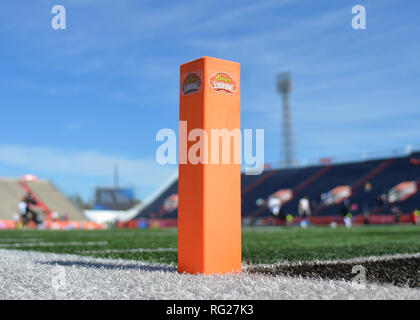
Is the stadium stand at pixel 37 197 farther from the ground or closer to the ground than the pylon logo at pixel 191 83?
closer to the ground

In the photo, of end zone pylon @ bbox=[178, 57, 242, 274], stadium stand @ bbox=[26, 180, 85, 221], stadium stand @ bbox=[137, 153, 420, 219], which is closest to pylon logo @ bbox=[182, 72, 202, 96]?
end zone pylon @ bbox=[178, 57, 242, 274]

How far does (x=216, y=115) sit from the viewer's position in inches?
167

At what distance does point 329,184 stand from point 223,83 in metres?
34.6

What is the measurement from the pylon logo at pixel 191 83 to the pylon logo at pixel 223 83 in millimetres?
112

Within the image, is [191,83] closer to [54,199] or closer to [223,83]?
[223,83]

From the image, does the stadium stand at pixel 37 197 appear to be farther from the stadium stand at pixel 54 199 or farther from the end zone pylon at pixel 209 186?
the end zone pylon at pixel 209 186

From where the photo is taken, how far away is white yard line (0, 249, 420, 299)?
306 cm

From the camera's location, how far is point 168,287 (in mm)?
3395

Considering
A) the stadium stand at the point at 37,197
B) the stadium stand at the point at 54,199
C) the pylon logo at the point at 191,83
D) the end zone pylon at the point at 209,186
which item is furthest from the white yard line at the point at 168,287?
the stadium stand at the point at 54,199

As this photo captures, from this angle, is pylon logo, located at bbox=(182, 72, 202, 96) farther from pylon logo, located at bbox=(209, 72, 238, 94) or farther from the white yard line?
the white yard line

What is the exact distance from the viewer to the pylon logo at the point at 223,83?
4.26 meters

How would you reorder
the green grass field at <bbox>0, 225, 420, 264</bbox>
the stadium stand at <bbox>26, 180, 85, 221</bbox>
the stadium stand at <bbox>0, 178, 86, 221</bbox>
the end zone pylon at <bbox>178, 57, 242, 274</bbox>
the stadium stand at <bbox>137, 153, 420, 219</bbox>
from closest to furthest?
1. the end zone pylon at <bbox>178, 57, 242, 274</bbox>
2. the green grass field at <bbox>0, 225, 420, 264</bbox>
3. the stadium stand at <bbox>137, 153, 420, 219</bbox>
4. the stadium stand at <bbox>0, 178, 86, 221</bbox>
5. the stadium stand at <bbox>26, 180, 85, 221</bbox>

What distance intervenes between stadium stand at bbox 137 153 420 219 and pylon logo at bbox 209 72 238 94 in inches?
1145
